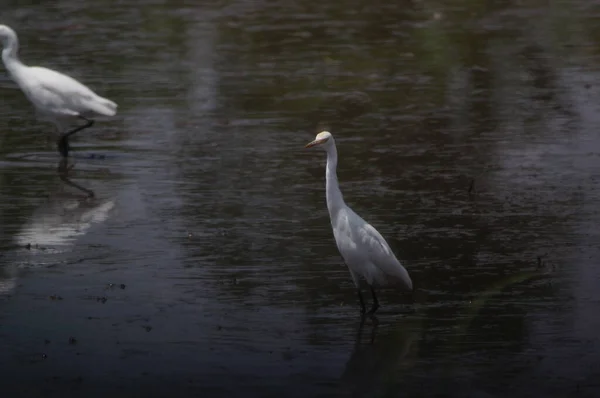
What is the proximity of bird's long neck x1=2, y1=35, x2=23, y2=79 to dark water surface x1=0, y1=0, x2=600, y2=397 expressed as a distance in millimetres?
799

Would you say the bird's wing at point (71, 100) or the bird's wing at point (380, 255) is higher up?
the bird's wing at point (380, 255)

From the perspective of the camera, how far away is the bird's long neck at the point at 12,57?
585 inches

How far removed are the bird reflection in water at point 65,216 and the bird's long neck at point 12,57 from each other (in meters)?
1.99

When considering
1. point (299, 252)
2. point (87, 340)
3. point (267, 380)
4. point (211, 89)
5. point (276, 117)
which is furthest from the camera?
point (211, 89)

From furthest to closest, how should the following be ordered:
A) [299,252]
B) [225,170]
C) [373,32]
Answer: [373,32]
[225,170]
[299,252]

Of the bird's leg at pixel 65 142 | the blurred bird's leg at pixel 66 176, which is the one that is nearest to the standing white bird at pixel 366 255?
Result: the blurred bird's leg at pixel 66 176

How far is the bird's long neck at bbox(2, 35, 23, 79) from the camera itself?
A: 48.8 ft

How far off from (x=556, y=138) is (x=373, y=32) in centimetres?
776

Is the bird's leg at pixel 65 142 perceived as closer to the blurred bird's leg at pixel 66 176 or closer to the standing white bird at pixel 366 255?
the blurred bird's leg at pixel 66 176

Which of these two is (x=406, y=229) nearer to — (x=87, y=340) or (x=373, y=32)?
(x=87, y=340)

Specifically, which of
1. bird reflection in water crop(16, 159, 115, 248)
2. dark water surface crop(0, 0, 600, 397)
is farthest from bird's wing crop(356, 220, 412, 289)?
bird reflection in water crop(16, 159, 115, 248)

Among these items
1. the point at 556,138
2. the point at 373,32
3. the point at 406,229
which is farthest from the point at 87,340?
the point at 373,32

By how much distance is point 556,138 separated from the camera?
14.4 m

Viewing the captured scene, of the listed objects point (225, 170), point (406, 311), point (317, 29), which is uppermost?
point (406, 311)
